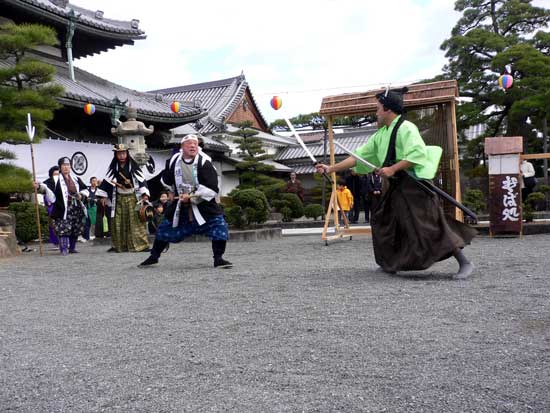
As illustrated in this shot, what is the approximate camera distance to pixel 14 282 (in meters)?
5.77

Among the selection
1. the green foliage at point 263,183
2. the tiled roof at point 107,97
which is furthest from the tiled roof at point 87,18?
the green foliage at point 263,183

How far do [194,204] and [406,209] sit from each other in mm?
2463

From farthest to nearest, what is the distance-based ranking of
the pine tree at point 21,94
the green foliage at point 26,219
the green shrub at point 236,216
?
the green shrub at point 236,216
the green foliage at point 26,219
the pine tree at point 21,94

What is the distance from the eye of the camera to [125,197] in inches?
351

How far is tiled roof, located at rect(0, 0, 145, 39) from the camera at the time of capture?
43.0ft

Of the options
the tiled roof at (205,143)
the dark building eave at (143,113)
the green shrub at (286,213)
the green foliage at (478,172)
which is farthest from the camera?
the green foliage at (478,172)

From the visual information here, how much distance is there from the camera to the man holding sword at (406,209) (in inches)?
189

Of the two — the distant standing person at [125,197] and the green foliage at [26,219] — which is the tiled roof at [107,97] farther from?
the distant standing person at [125,197]

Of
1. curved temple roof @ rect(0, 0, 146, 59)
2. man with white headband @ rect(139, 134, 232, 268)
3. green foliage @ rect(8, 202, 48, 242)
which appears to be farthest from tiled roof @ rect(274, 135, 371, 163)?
man with white headband @ rect(139, 134, 232, 268)

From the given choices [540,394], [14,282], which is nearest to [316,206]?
[14,282]

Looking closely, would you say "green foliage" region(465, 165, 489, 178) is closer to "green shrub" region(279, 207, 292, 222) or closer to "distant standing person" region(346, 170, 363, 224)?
"distant standing person" region(346, 170, 363, 224)

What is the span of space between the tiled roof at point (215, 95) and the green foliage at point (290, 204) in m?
7.15

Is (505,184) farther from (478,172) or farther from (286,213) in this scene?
(478,172)

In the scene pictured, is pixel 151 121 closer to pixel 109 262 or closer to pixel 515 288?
pixel 109 262
